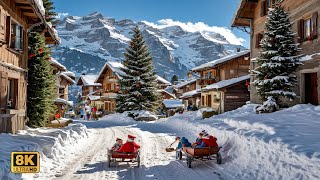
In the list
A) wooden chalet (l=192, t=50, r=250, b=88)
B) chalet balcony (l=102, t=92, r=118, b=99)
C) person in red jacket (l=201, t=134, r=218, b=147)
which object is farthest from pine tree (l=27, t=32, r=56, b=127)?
chalet balcony (l=102, t=92, r=118, b=99)

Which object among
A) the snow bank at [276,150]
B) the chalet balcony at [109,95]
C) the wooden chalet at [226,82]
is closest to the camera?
the snow bank at [276,150]

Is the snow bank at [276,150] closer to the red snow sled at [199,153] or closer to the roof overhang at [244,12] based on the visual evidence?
the red snow sled at [199,153]

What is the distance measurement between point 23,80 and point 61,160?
20.4 feet

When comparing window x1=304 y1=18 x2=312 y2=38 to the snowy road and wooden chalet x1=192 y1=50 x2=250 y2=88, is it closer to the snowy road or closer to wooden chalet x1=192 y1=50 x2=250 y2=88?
the snowy road

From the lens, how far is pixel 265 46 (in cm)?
1750

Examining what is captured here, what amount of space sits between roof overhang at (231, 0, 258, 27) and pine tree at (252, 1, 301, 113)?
5895 mm

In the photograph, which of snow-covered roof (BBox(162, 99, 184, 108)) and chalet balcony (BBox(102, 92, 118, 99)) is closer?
chalet balcony (BBox(102, 92, 118, 99))

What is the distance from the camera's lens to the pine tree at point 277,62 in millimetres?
16683

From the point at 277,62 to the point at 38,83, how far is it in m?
14.2

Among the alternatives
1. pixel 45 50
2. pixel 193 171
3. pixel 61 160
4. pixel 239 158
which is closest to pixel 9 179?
pixel 61 160

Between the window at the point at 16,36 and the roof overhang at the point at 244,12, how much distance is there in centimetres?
1616

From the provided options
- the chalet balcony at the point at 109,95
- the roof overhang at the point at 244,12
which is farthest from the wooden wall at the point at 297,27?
the chalet balcony at the point at 109,95

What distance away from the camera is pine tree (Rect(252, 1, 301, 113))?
16.7 meters

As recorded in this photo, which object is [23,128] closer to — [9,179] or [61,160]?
[61,160]
